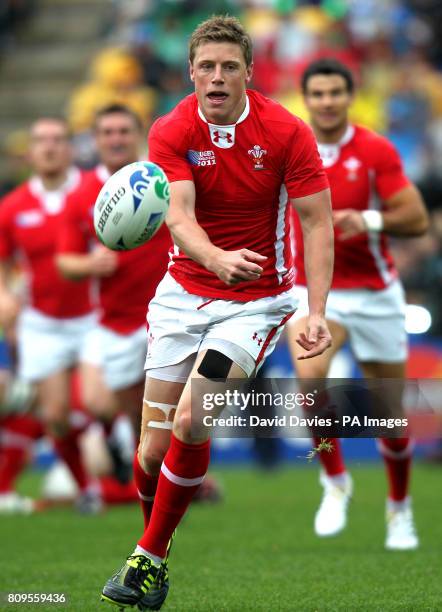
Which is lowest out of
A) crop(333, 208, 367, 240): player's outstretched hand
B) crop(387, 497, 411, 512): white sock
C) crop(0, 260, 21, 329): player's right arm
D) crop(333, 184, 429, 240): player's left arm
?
crop(387, 497, 411, 512): white sock

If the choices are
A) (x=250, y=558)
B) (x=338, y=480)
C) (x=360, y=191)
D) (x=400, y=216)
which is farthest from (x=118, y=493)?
(x=400, y=216)

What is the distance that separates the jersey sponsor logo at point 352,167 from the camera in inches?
309

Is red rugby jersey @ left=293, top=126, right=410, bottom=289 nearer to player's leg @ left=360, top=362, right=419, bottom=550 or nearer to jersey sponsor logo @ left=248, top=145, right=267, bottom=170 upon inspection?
player's leg @ left=360, top=362, right=419, bottom=550

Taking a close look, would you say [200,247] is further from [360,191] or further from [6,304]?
[6,304]

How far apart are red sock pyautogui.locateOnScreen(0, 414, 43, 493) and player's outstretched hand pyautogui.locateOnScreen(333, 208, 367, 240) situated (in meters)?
4.79

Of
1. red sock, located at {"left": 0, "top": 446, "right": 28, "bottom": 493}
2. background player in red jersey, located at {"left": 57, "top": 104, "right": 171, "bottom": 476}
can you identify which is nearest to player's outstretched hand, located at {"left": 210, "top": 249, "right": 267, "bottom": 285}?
background player in red jersey, located at {"left": 57, "top": 104, "right": 171, "bottom": 476}

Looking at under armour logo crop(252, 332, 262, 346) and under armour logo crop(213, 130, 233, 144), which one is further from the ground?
under armour logo crop(213, 130, 233, 144)

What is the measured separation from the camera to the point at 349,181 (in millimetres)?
7867

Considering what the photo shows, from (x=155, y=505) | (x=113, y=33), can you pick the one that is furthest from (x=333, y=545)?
(x=113, y=33)

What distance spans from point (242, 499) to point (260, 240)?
567cm

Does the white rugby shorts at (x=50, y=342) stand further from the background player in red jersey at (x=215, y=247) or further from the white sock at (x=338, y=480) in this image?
the background player in red jersey at (x=215, y=247)

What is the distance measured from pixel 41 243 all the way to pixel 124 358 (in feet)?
5.51

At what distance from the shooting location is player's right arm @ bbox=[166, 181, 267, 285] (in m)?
5.24

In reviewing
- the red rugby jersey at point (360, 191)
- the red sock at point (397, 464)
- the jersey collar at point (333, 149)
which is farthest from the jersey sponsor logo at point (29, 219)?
the red sock at point (397, 464)
